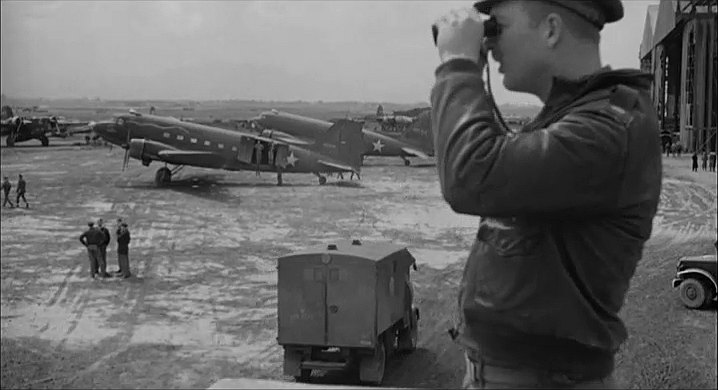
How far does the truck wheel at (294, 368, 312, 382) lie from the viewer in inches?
160

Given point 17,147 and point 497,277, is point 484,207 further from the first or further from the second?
point 17,147

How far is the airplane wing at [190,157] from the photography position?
675 centimetres

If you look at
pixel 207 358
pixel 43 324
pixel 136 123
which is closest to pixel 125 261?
pixel 43 324

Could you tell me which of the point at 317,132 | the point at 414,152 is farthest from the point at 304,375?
the point at 317,132

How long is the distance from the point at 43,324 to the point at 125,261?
0.65 m

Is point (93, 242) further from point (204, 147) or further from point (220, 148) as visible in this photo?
point (204, 147)

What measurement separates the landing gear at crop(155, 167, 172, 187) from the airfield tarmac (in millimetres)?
279

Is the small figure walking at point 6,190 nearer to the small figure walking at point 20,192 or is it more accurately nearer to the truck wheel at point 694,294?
the small figure walking at point 20,192

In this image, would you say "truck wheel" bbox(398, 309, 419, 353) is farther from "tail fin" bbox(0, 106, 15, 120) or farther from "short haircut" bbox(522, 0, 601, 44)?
"tail fin" bbox(0, 106, 15, 120)

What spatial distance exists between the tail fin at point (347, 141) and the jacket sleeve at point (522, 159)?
3.40 m

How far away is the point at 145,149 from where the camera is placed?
306 inches

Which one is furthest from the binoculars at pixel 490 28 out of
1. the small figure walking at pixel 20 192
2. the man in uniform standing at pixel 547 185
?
the small figure walking at pixel 20 192

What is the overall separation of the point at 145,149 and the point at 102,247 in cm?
234

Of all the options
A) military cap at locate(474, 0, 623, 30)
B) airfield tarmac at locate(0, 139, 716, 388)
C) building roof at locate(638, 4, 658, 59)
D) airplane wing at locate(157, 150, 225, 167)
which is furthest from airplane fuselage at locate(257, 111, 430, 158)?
military cap at locate(474, 0, 623, 30)
